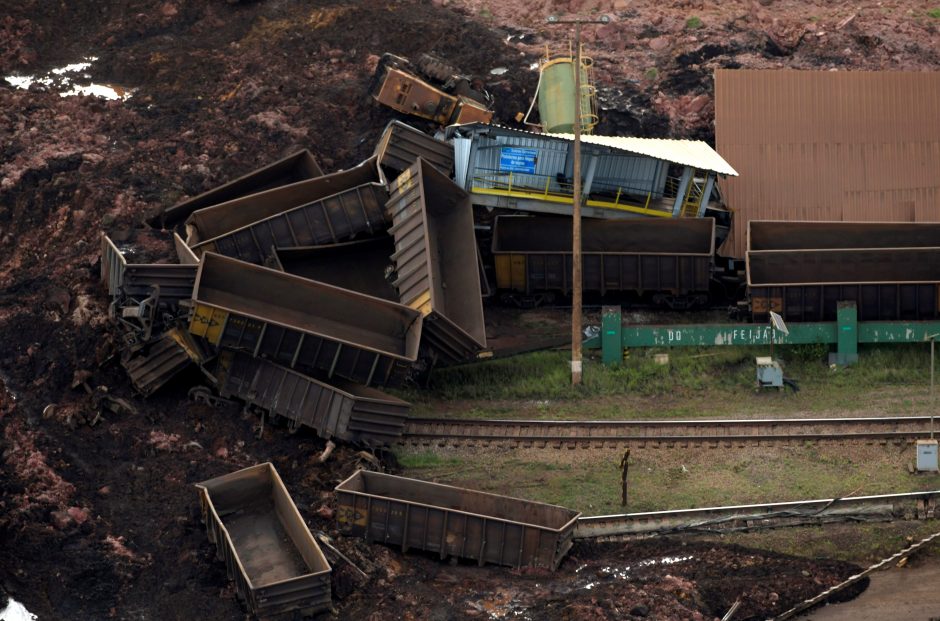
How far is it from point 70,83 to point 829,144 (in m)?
22.9

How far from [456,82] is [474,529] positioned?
19031mm

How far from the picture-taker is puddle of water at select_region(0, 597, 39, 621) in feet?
81.3

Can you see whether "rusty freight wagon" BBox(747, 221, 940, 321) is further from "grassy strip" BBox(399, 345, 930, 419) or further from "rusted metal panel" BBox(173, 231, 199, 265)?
"rusted metal panel" BBox(173, 231, 199, 265)

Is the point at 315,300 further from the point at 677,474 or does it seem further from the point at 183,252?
the point at 677,474

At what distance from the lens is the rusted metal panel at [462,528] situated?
27547 mm

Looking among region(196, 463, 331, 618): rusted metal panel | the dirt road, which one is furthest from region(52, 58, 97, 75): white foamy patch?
the dirt road

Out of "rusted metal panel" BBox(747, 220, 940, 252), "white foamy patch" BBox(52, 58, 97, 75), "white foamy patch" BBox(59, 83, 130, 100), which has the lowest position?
"rusted metal panel" BBox(747, 220, 940, 252)

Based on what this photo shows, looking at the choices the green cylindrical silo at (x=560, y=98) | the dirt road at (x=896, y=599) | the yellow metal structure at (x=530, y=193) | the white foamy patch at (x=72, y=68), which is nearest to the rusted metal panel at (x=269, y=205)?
the yellow metal structure at (x=530, y=193)

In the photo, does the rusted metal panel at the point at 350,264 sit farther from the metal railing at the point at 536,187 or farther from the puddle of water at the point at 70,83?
the puddle of water at the point at 70,83

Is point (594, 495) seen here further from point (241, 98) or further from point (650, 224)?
point (241, 98)

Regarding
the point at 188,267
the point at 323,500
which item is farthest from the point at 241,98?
the point at 323,500

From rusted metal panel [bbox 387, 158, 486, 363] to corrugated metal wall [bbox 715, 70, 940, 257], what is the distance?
782 cm

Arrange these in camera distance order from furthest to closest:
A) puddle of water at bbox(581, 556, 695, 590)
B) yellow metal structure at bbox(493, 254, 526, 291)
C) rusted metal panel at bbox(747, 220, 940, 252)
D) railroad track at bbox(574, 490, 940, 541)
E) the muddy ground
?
yellow metal structure at bbox(493, 254, 526, 291) < rusted metal panel at bbox(747, 220, 940, 252) < railroad track at bbox(574, 490, 940, 541) < puddle of water at bbox(581, 556, 695, 590) < the muddy ground

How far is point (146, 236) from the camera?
3831cm
